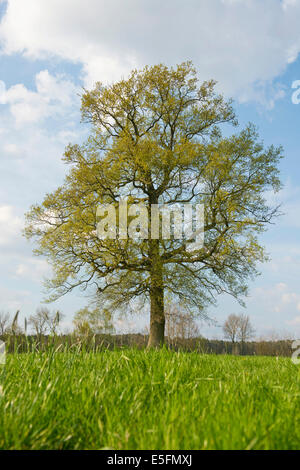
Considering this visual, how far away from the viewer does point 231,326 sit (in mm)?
32031

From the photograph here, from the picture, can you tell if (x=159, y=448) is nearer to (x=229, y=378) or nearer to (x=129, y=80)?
(x=229, y=378)

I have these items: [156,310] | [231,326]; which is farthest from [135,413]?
[231,326]

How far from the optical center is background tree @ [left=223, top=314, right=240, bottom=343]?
1238 inches

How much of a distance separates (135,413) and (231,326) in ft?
101

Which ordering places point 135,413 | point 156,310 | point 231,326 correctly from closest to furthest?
point 135,413, point 156,310, point 231,326

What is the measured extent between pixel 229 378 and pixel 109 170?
13.9m

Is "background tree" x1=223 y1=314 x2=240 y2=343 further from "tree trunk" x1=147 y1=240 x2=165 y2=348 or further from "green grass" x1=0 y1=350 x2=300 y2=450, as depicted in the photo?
"green grass" x1=0 y1=350 x2=300 y2=450

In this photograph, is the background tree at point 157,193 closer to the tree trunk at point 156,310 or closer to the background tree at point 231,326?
the tree trunk at point 156,310

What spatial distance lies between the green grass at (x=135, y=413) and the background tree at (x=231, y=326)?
28.8 meters

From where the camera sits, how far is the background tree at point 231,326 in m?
31.4

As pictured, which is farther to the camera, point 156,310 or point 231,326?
point 231,326

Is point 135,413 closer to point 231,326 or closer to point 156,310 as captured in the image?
point 156,310

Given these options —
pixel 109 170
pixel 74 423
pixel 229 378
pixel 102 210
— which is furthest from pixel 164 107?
pixel 74 423

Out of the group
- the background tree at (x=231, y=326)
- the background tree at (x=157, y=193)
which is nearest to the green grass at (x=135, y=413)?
the background tree at (x=157, y=193)
